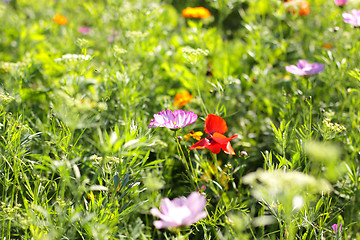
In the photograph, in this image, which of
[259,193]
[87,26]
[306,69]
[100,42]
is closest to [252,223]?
[259,193]

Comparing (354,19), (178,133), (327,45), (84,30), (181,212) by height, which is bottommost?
(84,30)

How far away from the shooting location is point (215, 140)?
43.5 inches

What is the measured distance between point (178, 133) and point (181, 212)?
556 mm

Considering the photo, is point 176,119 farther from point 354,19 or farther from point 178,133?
point 354,19

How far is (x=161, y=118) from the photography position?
1.10 metres

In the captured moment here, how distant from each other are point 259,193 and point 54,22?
2009mm

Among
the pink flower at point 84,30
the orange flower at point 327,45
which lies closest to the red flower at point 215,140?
the orange flower at point 327,45

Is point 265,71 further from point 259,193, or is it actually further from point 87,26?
point 87,26

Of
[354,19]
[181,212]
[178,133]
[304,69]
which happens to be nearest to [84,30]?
[178,133]

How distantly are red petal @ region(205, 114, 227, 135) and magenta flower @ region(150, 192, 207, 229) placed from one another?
36 centimetres

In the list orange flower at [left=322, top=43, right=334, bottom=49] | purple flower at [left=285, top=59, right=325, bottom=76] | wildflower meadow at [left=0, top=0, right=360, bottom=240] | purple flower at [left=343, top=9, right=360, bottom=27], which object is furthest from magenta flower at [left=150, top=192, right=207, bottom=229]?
orange flower at [left=322, top=43, right=334, bottom=49]

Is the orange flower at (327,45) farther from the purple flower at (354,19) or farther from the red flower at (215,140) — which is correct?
the red flower at (215,140)

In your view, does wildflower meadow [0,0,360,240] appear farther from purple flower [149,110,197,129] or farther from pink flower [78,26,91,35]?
pink flower [78,26,91,35]

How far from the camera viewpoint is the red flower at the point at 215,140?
3.61ft
